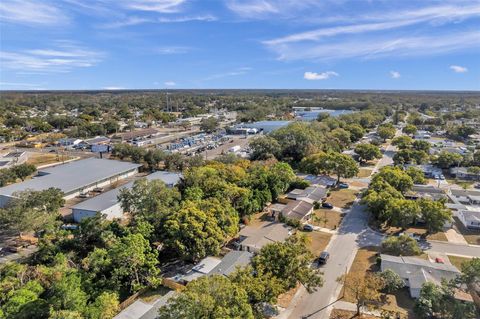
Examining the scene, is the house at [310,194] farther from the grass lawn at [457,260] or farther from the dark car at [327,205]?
the grass lawn at [457,260]

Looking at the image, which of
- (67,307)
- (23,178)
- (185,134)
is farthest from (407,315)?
(185,134)

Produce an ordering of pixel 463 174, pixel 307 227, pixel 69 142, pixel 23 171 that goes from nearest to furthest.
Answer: pixel 307 227 → pixel 23 171 → pixel 463 174 → pixel 69 142

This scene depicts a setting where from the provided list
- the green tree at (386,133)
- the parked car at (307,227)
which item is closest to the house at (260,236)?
the parked car at (307,227)

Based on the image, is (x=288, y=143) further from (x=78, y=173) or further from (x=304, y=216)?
(x=78, y=173)

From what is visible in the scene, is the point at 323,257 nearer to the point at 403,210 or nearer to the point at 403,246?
the point at 403,246

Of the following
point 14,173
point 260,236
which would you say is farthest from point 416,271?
point 14,173
